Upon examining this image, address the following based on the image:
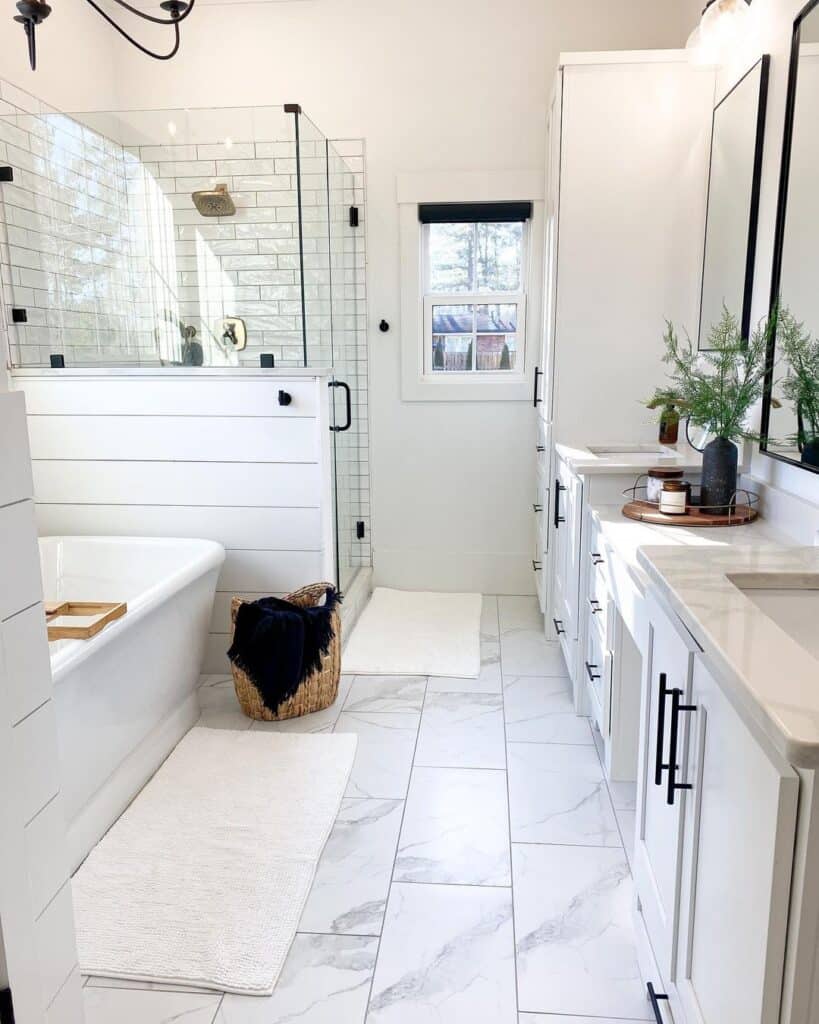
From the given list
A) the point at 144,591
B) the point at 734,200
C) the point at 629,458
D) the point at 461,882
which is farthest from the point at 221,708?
the point at 734,200

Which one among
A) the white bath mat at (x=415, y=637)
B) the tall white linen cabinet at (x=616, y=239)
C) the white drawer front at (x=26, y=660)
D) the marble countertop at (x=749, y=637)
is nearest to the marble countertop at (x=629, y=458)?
the tall white linen cabinet at (x=616, y=239)

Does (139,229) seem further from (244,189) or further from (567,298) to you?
(567,298)

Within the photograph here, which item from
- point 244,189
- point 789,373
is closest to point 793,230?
point 789,373

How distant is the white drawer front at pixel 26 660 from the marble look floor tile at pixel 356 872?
975 mm

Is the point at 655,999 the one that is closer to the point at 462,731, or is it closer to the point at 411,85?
the point at 462,731

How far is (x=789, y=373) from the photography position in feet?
6.93

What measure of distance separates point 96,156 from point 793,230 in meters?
2.59

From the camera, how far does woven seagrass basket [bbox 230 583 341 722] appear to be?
2930 mm

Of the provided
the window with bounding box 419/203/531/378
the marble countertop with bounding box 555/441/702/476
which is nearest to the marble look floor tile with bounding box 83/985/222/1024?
the marble countertop with bounding box 555/441/702/476

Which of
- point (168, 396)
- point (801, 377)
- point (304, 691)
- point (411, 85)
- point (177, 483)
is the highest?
point (411, 85)

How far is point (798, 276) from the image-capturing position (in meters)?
2.11

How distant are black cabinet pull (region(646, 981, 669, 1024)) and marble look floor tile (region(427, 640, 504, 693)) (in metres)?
1.60

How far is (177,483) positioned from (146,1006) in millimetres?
1983

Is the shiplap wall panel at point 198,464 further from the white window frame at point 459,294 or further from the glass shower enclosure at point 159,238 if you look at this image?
the white window frame at point 459,294
